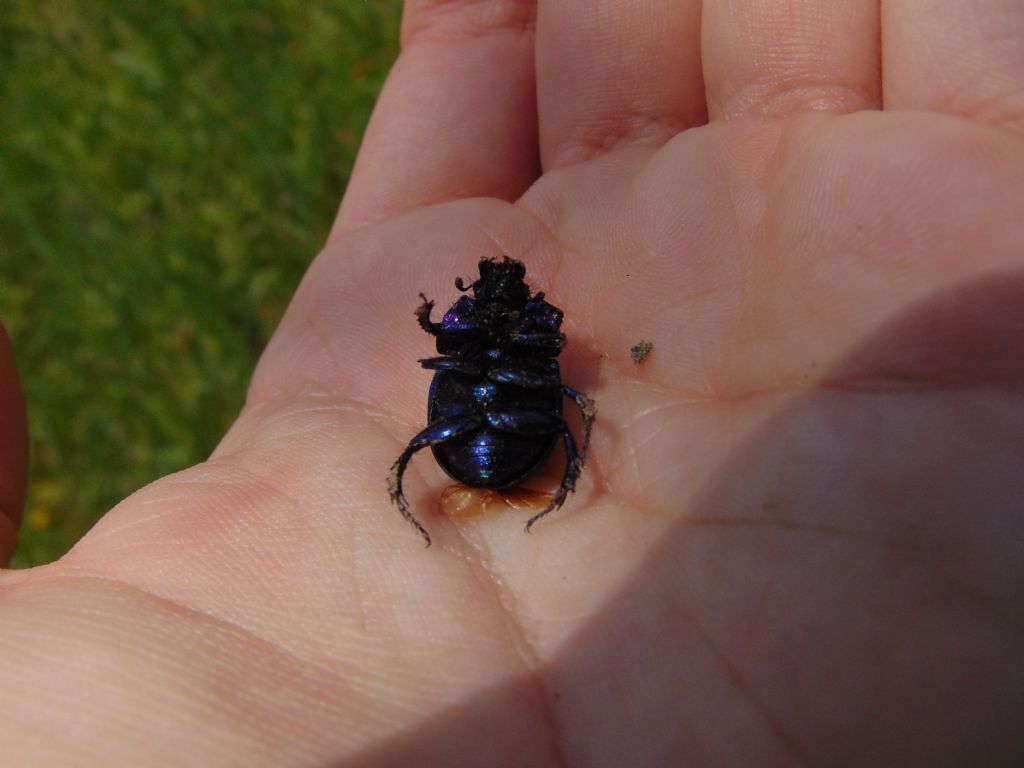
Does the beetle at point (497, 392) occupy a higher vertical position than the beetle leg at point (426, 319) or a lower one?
lower

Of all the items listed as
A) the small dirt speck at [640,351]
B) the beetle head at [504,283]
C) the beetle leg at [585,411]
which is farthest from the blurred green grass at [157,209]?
the small dirt speck at [640,351]

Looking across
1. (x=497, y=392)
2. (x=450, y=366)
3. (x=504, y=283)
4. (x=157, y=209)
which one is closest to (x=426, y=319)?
(x=450, y=366)

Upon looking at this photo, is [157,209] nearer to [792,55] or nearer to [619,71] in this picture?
[619,71]

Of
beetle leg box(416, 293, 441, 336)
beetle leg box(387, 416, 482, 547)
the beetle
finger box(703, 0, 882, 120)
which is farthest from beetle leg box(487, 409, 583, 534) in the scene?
finger box(703, 0, 882, 120)

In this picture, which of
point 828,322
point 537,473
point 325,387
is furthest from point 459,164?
point 828,322

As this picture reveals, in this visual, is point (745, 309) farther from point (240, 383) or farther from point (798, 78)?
point (240, 383)

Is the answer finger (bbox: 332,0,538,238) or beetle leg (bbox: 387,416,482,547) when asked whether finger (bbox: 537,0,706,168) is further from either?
beetle leg (bbox: 387,416,482,547)

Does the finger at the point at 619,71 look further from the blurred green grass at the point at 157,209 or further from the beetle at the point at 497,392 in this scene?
the blurred green grass at the point at 157,209
